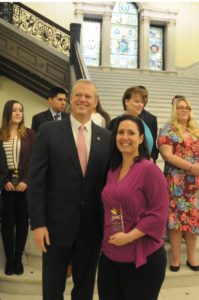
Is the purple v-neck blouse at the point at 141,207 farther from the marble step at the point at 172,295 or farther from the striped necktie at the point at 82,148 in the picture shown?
the marble step at the point at 172,295

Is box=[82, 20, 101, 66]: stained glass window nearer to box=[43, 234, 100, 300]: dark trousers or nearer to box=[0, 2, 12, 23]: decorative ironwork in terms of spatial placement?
box=[0, 2, 12, 23]: decorative ironwork

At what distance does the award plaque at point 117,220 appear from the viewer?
1.64 meters

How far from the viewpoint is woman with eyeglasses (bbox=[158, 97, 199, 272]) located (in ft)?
9.35

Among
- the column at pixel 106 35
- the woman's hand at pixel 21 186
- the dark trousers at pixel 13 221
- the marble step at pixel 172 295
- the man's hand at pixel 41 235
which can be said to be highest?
the column at pixel 106 35

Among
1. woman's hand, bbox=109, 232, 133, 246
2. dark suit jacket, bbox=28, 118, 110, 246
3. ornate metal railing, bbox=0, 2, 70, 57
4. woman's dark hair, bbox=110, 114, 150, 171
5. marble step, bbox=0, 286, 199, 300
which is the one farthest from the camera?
ornate metal railing, bbox=0, 2, 70, 57

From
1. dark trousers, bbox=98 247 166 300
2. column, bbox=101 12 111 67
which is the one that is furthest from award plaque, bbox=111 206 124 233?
column, bbox=101 12 111 67

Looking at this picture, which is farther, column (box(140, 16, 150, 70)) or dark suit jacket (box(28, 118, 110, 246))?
column (box(140, 16, 150, 70))

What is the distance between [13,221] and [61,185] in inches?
45.1

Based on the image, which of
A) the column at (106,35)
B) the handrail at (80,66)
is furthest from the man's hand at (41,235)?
the column at (106,35)

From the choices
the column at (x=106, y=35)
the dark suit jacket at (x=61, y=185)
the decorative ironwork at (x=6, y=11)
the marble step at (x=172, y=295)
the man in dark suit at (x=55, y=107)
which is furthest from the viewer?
the column at (x=106, y=35)

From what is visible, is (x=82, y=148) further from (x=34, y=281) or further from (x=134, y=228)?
(x=34, y=281)

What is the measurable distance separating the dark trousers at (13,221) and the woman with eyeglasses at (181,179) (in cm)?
123

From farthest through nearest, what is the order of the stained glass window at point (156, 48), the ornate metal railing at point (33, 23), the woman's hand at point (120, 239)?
the stained glass window at point (156, 48) → the ornate metal railing at point (33, 23) → the woman's hand at point (120, 239)

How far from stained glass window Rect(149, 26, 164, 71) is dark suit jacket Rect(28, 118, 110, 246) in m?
12.2
